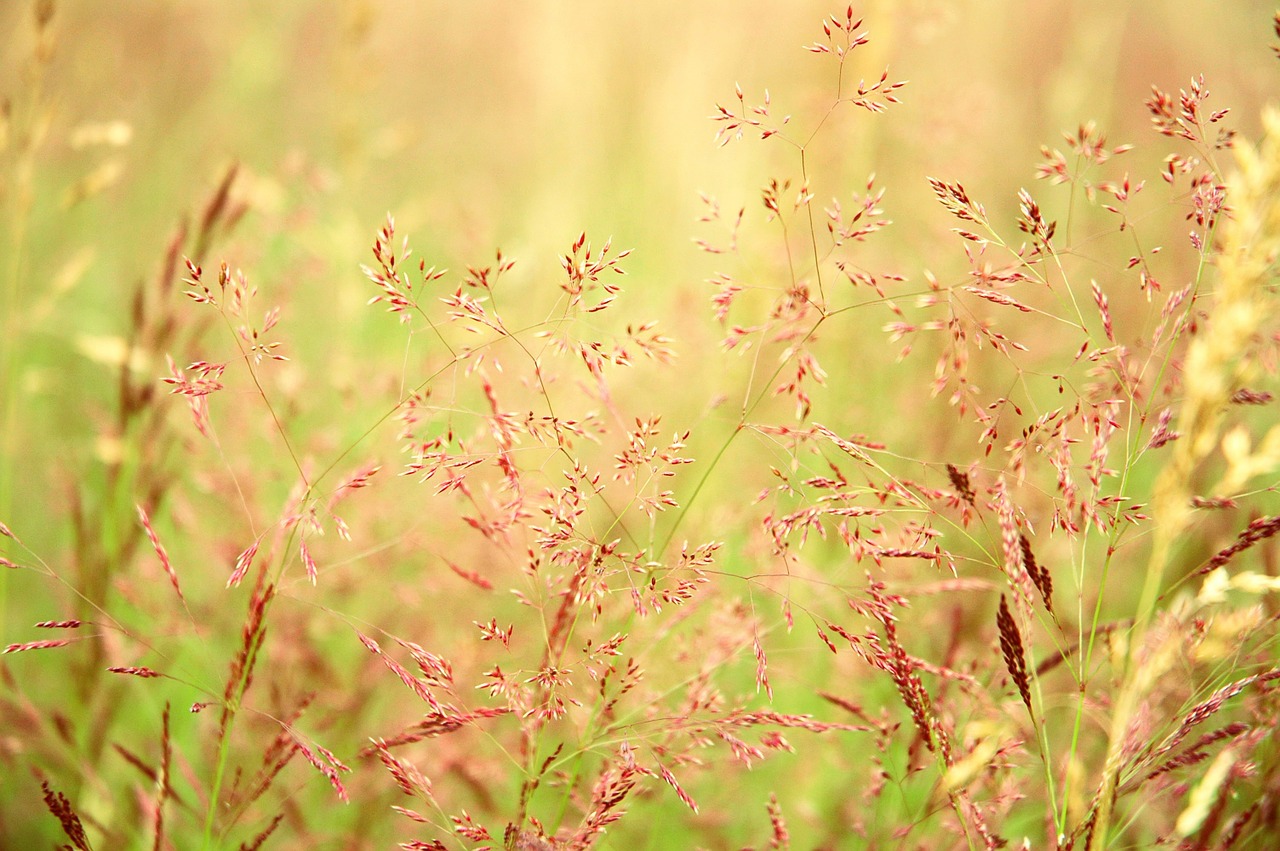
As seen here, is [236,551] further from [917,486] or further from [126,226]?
[126,226]

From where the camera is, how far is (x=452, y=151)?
5.50 m

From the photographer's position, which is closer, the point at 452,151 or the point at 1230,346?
the point at 1230,346

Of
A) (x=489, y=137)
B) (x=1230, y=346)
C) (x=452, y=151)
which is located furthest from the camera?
(x=489, y=137)

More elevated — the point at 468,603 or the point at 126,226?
the point at 126,226

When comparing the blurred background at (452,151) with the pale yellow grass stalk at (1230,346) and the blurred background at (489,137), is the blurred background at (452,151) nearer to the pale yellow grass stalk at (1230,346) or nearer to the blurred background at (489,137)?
the blurred background at (489,137)

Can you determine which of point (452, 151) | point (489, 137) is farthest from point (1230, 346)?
point (489, 137)

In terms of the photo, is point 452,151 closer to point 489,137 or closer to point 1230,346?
point 489,137

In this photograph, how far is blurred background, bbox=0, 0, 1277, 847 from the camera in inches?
98.1

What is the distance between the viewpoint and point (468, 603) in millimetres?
2330

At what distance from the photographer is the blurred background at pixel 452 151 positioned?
2.49m

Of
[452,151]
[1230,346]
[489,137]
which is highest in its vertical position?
[489,137]

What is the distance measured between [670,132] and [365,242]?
62.3 inches

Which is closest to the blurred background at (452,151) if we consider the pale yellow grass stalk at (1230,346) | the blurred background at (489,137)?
the blurred background at (489,137)

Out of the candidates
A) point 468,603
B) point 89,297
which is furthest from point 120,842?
point 89,297
